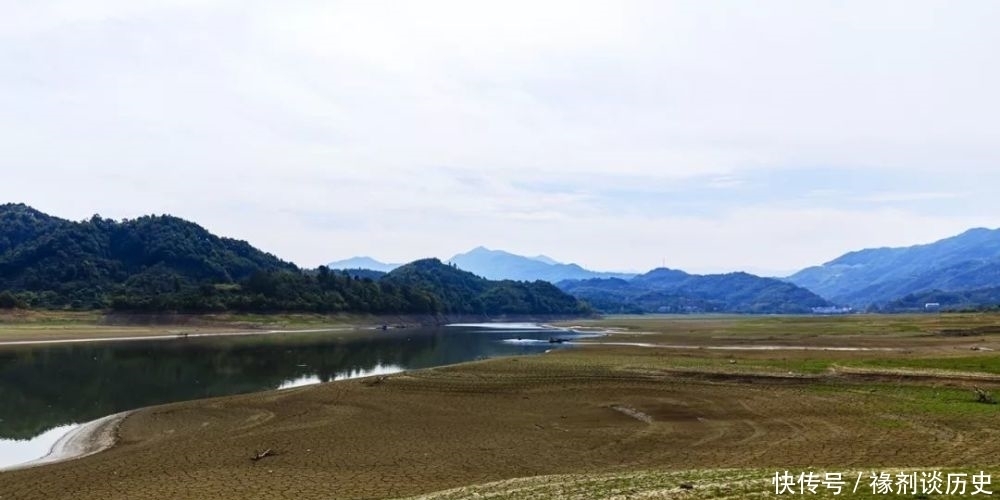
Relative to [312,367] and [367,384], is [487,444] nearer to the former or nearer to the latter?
[367,384]

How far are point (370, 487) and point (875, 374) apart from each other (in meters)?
28.3

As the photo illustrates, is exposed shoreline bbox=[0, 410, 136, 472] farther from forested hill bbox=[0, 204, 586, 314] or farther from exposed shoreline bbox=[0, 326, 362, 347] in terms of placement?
forested hill bbox=[0, 204, 586, 314]

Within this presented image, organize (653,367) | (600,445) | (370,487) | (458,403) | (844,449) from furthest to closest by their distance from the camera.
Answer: (653,367) → (458,403) → (600,445) → (844,449) → (370,487)

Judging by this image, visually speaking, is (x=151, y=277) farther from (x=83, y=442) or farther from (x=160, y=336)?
(x=83, y=442)

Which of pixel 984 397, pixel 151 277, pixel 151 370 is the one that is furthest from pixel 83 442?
pixel 151 277

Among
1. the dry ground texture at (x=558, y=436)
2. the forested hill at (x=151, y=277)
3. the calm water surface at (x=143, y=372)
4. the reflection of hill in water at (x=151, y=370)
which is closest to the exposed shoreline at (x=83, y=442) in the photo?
the calm water surface at (x=143, y=372)

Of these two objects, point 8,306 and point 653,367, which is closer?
point 653,367

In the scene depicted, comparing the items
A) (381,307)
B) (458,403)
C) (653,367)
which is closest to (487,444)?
(458,403)

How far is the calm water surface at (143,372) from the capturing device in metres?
31.1

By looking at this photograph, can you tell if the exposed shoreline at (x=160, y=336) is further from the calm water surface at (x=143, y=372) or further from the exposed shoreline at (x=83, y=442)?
the exposed shoreline at (x=83, y=442)

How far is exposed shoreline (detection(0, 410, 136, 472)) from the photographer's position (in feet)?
73.7

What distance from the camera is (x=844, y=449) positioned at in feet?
62.3

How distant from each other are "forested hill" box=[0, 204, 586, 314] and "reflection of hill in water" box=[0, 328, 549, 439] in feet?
165

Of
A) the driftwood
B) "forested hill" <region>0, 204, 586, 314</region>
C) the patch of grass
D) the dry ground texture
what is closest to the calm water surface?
the dry ground texture
